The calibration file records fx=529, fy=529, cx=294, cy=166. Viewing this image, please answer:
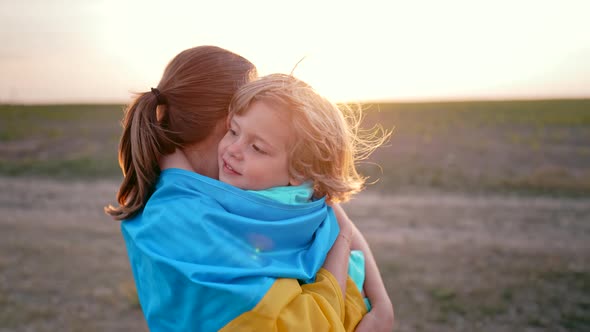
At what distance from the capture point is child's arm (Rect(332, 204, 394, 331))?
208cm

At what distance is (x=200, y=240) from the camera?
174cm

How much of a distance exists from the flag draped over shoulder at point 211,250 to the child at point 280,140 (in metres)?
0.12

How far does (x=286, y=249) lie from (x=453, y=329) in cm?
328

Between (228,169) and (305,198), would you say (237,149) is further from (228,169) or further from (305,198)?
(305,198)

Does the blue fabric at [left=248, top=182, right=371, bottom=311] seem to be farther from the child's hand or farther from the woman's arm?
the woman's arm

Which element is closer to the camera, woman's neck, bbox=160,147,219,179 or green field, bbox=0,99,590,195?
woman's neck, bbox=160,147,219,179

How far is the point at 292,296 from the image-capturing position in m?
1.71

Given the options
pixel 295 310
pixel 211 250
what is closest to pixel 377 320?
pixel 295 310

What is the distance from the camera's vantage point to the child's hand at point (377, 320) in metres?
2.05

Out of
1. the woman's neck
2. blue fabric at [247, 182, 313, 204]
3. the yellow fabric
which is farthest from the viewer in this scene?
the woman's neck

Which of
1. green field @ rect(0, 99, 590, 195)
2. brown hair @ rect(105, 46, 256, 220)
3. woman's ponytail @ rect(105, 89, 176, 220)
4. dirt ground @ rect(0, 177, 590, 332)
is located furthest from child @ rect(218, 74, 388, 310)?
green field @ rect(0, 99, 590, 195)

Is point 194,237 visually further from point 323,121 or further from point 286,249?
point 323,121

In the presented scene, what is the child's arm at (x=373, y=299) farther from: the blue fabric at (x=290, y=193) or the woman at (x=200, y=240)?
the blue fabric at (x=290, y=193)

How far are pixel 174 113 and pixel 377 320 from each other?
45.9 inches
